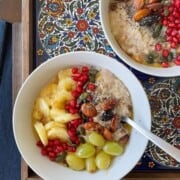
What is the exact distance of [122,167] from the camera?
101cm

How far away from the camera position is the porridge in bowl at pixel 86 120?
3.27 feet

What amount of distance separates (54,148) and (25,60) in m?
0.22

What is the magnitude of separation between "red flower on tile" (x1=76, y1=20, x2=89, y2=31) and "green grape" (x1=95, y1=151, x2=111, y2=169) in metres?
0.30

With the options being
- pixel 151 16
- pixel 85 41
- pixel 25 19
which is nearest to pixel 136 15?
pixel 151 16

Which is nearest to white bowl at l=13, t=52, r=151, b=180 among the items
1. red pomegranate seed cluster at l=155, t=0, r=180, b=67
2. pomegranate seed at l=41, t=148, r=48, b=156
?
pomegranate seed at l=41, t=148, r=48, b=156

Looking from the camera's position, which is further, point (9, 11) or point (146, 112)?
point (9, 11)

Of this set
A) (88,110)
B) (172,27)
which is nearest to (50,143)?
(88,110)

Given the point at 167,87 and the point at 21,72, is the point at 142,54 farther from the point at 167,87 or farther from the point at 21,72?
the point at 21,72

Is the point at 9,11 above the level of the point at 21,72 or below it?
above

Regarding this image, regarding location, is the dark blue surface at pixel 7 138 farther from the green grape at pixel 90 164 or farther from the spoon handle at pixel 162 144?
the spoon handle at pixel 162 144

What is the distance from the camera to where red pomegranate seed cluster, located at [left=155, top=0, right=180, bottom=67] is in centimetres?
104

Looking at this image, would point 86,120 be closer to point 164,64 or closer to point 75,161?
point 75,161

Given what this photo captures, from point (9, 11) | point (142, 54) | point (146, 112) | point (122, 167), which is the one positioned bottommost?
point (122, 167)

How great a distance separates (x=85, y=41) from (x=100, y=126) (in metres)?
0.22
